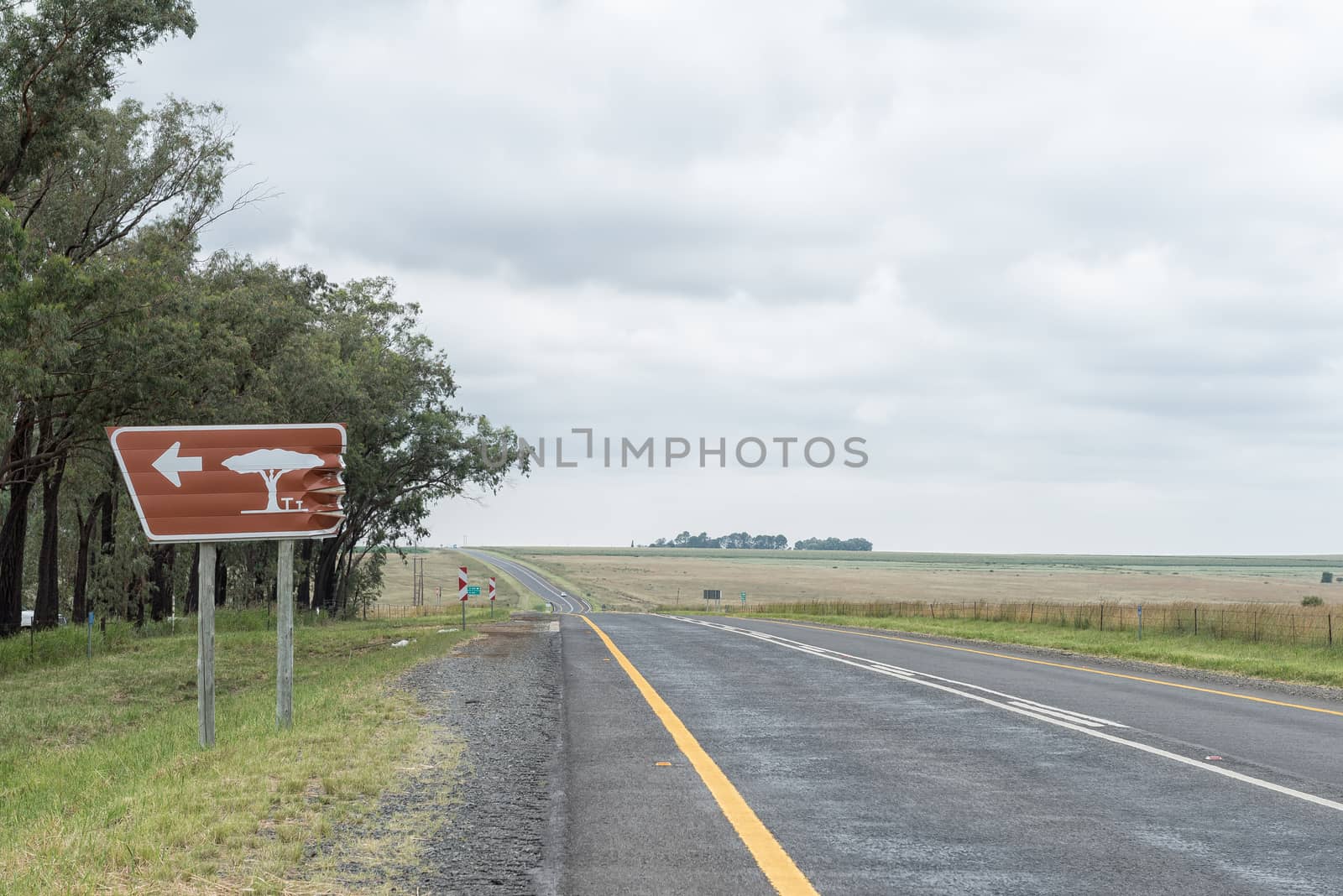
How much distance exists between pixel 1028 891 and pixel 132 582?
148 ft

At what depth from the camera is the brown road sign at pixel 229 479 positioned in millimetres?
8703

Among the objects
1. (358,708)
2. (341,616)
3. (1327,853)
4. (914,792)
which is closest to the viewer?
(1327,853)

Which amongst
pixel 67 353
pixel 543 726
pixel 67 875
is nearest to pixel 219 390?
pixel 67 353

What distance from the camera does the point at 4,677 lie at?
21359mm

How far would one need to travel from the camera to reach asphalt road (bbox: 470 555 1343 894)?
530 cm

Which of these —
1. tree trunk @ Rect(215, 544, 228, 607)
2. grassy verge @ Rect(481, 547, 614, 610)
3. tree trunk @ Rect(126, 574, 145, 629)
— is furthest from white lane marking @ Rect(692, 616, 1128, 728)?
grassy verge @ Rect(481, 547, 614, 610)

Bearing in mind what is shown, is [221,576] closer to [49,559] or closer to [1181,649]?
[49,559]

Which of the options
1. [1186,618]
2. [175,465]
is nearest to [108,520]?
[175,465]

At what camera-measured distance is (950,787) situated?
746 centimetres

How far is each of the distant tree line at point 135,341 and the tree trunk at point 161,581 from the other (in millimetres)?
107

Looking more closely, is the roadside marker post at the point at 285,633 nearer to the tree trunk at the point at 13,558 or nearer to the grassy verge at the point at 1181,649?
the grassy verge at the point at 1181,649

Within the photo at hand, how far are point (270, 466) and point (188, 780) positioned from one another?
281cm

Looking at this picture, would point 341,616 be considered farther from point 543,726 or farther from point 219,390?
point 543,726

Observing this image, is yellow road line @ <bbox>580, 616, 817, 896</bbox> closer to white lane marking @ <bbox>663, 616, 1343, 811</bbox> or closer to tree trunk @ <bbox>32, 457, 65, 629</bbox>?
white lane marking @ <bbox>663, 616, 1343, 811</bbox>
